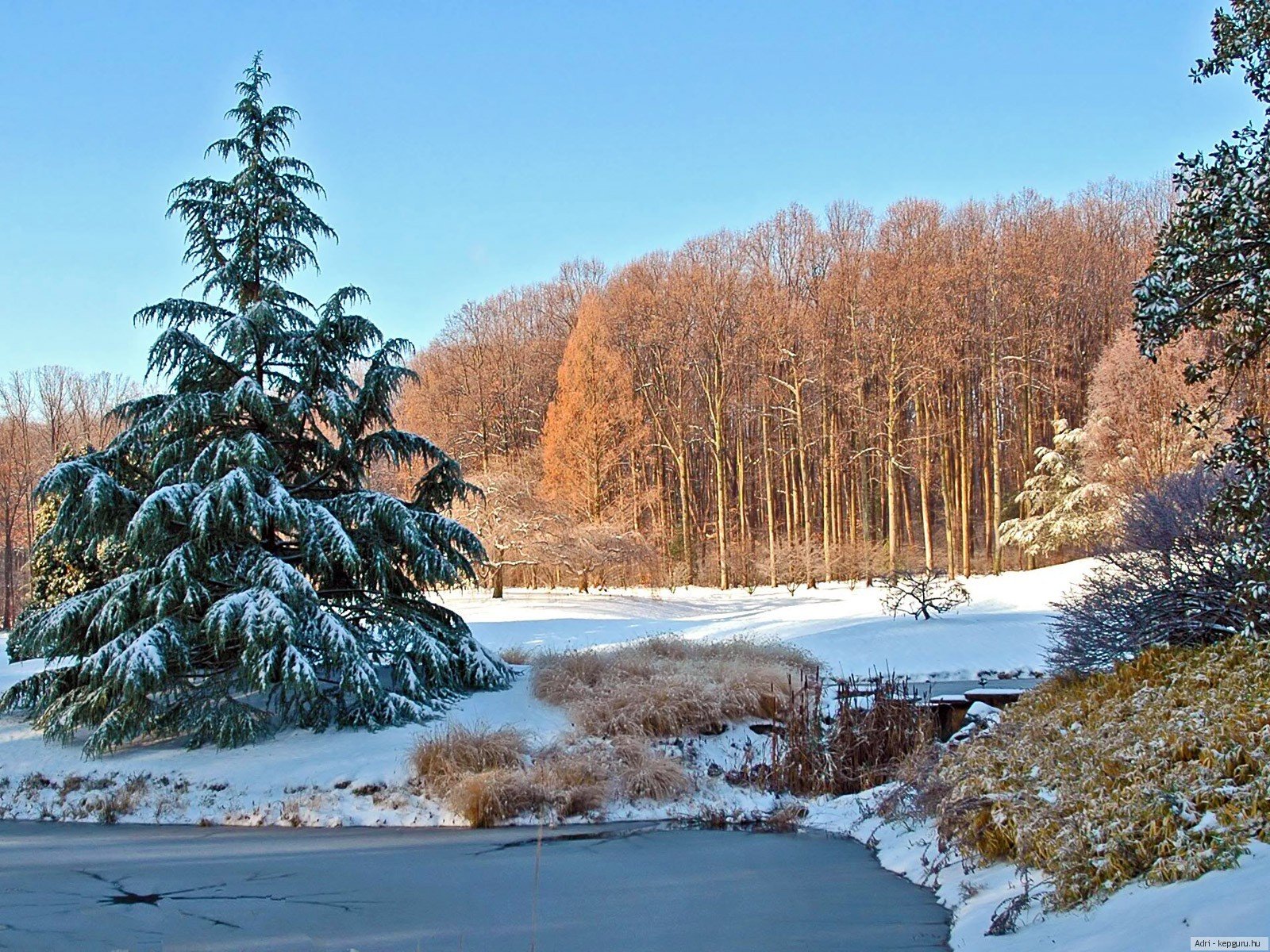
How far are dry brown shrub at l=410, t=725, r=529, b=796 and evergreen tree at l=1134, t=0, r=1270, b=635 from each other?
7182 millimetres

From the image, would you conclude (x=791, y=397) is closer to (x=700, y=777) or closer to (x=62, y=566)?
(x=62, y=566)

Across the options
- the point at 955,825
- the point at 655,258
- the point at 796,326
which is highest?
the point at 655,258

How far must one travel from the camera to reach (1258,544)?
6816 millimetres

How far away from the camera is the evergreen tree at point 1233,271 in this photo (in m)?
6.70

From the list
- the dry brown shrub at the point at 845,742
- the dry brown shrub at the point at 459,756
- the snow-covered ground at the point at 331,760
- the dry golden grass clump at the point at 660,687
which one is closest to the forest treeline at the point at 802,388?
the snow-covered ground at the point at 331,760

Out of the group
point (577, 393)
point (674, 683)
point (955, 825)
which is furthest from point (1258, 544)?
point (577, 393)

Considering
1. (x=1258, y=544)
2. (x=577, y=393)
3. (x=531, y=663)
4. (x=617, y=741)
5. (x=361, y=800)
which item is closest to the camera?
(x=1258, y=544)

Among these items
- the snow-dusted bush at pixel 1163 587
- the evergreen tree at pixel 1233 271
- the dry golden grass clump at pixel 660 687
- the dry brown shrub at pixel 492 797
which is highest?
the evergreen tree at pixel 1233 271

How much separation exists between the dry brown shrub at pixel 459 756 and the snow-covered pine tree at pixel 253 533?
48.9 inches

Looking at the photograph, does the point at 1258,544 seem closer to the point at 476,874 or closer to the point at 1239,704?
the point at 1239,704

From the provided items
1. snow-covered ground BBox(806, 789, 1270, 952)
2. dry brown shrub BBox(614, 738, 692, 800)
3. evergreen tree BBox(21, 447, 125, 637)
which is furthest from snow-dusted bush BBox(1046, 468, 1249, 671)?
evergreen tree BBox(21, 447, 125, 637)

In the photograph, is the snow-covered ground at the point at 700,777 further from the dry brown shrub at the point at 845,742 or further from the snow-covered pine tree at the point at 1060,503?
the snow-covered pine tree at the point at 1060,503

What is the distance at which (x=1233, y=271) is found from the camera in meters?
6.94

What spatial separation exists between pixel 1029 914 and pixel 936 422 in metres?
31.8
